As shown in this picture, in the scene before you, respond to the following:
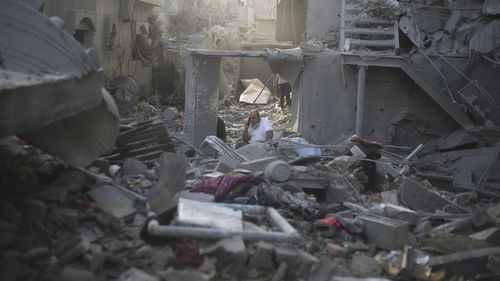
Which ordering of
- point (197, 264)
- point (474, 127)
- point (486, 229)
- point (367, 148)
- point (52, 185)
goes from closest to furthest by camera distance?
point (197, 264) < point (52, 185) < point (486, 229) < point (367, 148) < point (474, 127)

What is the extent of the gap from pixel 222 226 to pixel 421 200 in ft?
15.0

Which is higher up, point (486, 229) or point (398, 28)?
point (398, 28)

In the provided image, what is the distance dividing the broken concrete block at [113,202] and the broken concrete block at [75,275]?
1010 millimetres

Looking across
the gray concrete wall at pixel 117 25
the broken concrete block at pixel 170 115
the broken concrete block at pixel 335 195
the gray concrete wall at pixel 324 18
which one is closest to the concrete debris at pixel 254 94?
the gray concrete wall at pixel 117 25

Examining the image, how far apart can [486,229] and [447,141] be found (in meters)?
8.55

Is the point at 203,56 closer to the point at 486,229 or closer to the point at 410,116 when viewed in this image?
the point at 410,116

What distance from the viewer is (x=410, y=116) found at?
16.8 meters

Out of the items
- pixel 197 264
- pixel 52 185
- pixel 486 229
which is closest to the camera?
pixel 197 264

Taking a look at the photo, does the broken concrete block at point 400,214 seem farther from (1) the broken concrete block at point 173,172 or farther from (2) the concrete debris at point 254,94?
(2) the concrete debris at point 254,94

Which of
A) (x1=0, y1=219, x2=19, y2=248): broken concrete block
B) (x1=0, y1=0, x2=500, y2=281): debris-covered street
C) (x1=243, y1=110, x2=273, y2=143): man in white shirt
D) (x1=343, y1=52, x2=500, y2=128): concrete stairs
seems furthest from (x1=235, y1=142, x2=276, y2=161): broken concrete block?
(x1=0, y1=219, x2=19, y2=248): broken concrete block

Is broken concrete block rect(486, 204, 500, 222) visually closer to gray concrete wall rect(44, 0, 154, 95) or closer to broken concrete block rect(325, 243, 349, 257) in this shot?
broken concrete block rect(325, 243, 349, 257)

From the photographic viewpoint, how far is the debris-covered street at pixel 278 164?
5398mm

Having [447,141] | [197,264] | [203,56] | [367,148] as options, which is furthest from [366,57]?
[197,264]

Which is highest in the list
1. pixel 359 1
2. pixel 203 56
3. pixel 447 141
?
pixel 359 1
